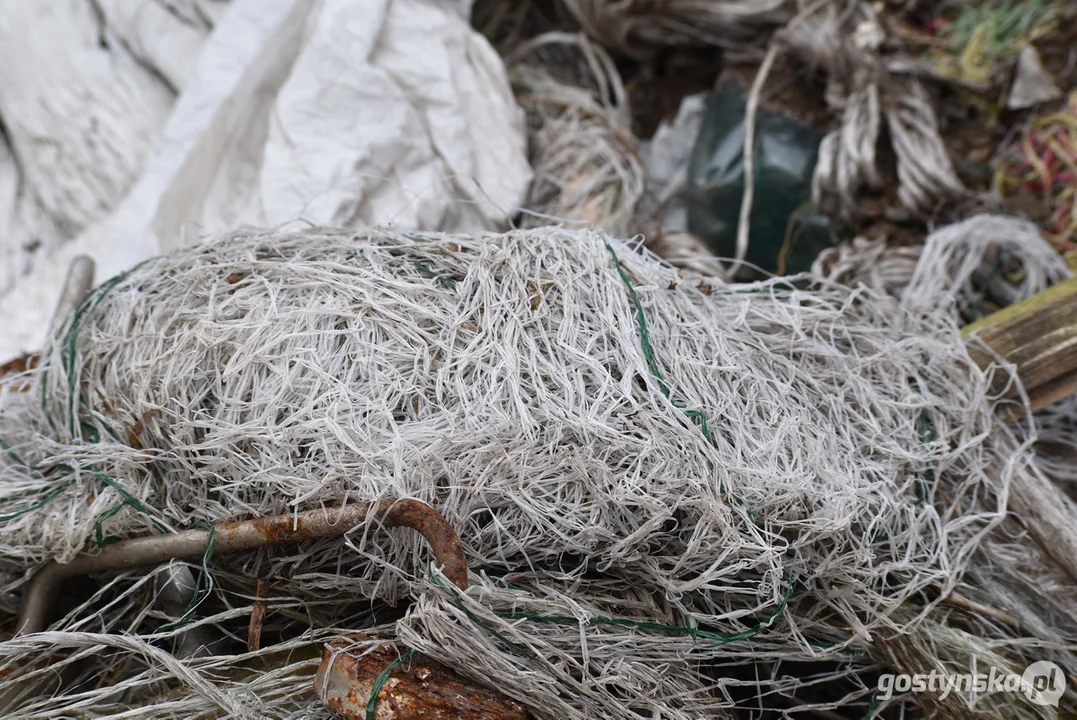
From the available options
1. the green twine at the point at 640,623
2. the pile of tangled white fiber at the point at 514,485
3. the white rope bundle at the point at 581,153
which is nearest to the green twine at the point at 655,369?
the pile of tangled white fiber at the point at 514,485

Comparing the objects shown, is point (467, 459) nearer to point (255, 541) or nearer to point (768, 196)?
point (255, 541)

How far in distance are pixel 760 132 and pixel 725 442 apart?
1.40m

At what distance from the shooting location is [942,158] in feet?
7.50

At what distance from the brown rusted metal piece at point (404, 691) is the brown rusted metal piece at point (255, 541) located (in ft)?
0.44

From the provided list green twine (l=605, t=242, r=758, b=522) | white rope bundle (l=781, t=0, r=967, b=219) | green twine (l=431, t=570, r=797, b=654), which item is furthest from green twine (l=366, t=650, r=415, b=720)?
white rope bundle (l=781, t=0, r=967, b=219)

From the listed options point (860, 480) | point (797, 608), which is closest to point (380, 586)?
point (797, 608)

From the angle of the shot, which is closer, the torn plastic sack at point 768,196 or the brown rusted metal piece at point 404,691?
the brown rusted metal piece at point 404,691

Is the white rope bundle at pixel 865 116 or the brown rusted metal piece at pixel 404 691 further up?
the white rope bundle at pixel 865 116

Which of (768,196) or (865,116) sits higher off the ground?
(865,116)

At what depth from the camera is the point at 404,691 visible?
3.46ft

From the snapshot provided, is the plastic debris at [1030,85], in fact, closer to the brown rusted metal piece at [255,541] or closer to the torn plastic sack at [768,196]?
the torn plastic sack at [768,196]

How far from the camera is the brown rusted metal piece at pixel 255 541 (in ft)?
3.74

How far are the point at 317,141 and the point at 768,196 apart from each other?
1.25 meters

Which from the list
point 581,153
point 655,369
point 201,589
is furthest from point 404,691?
point 581,153
